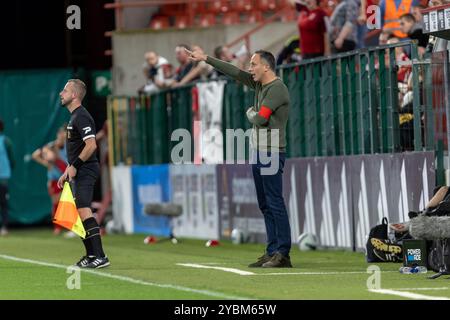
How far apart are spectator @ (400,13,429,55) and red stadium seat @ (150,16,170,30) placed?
12076 millimetres

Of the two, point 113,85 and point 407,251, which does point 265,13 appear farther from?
point 407,251

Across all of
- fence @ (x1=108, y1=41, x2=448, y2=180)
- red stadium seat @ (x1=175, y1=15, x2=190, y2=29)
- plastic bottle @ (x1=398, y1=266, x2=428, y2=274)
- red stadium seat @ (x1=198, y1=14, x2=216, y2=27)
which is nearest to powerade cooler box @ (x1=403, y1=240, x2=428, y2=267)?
plastic bottle @ (x1=398, y1=266, x2=428, y2=274)

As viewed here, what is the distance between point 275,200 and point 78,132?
221 centimetres

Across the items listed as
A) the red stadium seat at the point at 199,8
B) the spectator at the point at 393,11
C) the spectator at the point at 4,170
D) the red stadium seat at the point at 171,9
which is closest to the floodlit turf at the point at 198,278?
the spectator at the point at 393,11

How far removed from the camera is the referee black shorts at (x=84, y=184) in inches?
592

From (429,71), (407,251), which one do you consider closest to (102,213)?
(429,71)

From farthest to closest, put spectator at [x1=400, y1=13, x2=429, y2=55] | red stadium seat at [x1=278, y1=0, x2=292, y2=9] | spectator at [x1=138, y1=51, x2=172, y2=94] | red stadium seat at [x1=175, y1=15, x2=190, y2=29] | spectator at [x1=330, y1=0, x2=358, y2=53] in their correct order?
red stadium seat at [x1=175, y1=15, x2=190, y2=29] → red stadium seat at [x1=278, y1=0, x2=292, y2=9] → spectator at [x1=138, y1=51, x2=172, y2=94] → spectator at [x1=330, y1=0, x2=358, y2=53] → spectator at [x1=400, y1=13, x2=429, y2=55]

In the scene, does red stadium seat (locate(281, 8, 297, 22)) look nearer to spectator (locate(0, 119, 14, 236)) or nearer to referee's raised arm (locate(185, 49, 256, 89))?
spectator (locate(0, 119, 14, 236))

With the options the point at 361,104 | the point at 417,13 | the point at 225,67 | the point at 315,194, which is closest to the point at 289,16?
the point at 417,13

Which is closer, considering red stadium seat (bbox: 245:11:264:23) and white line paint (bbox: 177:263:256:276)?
white line paint (bbox: 177:263:256:276)

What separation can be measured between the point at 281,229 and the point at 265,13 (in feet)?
50.8

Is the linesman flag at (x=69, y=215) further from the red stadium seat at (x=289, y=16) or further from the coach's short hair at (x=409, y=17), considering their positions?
the red stadium seat at (x=289, y=16)

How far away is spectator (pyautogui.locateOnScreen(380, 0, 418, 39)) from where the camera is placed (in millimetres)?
20094

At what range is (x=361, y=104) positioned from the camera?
18.5 m
